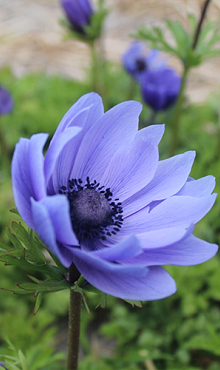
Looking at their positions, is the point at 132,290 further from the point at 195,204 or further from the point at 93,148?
the point at 93,148

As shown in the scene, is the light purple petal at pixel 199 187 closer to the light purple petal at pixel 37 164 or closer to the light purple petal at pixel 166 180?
the light purple petal at pixel 166 180

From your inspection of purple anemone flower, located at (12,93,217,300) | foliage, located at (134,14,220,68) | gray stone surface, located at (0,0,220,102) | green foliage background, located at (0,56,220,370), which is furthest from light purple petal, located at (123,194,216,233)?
gray stone surface, located at (0,0,220,102)

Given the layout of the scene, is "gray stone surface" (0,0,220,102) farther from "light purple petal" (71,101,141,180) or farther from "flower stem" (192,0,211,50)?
"light purple petal" (71,101,141,180)

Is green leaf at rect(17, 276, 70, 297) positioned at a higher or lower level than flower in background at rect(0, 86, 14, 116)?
higher

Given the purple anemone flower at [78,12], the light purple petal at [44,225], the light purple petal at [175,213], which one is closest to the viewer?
the light purple petal at [44,225]

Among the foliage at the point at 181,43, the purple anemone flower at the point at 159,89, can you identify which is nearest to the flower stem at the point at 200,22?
the foliage at the point at 181,43

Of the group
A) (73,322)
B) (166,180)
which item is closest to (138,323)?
(73,322)
